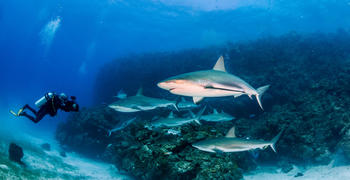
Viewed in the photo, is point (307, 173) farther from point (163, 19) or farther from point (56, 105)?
point (163, 19)

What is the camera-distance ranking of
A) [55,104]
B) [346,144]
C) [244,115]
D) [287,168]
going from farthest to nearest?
[244,115]
[287,168]
[346,144]
[55,104]

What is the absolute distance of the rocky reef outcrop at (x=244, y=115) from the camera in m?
5.54

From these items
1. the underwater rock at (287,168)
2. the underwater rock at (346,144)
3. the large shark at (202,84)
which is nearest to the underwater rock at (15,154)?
the large shark at (202,84)

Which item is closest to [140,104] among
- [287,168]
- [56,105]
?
[56,105]

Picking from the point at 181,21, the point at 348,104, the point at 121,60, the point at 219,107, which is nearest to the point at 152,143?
the point at 348,104

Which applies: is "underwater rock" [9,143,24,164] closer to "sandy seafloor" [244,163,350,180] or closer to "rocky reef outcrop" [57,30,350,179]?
"rocky reef outcrop" [57,30,350,179]

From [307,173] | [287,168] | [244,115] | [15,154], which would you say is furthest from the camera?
[244,115]

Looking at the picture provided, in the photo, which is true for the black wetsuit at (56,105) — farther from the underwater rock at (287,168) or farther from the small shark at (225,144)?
the underwater rock at (287,168)

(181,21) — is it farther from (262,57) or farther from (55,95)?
(55,95)

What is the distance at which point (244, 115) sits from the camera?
14.7 metres

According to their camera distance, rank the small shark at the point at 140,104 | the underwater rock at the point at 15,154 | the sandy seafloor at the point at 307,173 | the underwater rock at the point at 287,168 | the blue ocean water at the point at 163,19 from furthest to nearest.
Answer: the blue ocean water at the point at 163,19 < the underwater rock at the point at 15,154 < the underwater rock at the point at 287,168 < the small shark at the point at 140,104 < the sandy seafloor at the point at 307,173

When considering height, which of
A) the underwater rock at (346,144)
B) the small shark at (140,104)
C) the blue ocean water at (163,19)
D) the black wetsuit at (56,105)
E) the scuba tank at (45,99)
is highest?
the blue ocean water at (163,19)

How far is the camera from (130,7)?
144 feet

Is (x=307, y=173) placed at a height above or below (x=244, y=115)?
below
